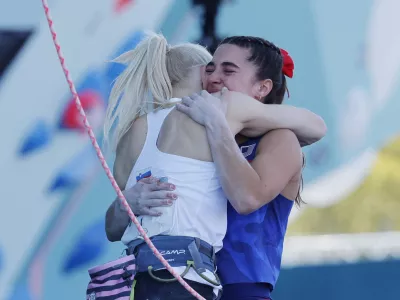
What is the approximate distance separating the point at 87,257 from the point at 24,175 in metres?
0.46

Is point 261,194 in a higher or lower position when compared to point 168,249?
higher

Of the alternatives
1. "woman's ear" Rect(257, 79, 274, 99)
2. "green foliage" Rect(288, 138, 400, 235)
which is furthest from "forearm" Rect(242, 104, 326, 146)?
"green foliage" Rect(288, 138, 400, 235)

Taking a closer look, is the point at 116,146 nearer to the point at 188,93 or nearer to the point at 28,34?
the point at 188,93

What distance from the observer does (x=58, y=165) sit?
398cm

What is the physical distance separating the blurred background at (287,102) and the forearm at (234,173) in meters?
1.81

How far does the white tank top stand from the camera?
2.21 meters

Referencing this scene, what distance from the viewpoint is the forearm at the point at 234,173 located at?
7.22 ft

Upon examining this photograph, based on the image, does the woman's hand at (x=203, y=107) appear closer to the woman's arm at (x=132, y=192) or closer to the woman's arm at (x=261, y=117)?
the woman's arm at (x=261, y=117)

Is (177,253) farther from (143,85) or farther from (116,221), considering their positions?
(143,85)

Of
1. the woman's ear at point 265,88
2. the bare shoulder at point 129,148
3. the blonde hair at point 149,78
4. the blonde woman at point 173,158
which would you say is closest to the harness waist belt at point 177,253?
the blonde woman at point 173,158

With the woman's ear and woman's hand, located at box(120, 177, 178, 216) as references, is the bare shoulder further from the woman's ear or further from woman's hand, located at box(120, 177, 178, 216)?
the woman's ear

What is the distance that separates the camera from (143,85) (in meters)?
2.46

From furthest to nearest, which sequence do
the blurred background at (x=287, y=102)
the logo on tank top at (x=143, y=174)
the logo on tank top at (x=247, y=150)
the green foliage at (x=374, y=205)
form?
the green foliage at (x=374, y=205)
the blurred background at (x=287, y=102)
the logo on tank top at (x=247, y=150)
the logo on tank top at (x=143, y=174)

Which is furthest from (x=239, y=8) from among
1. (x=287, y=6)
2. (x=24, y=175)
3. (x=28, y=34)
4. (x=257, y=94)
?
(x=257, y=94)
